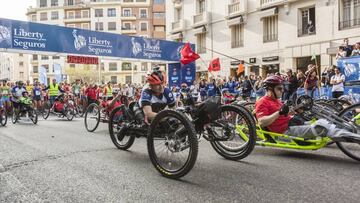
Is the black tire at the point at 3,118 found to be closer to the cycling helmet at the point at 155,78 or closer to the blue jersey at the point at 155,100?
the blue jersey at the point at 155,100

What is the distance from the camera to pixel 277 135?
5875mm

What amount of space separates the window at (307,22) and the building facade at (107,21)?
5318cm

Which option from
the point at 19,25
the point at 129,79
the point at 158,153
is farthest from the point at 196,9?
the point at 129,79

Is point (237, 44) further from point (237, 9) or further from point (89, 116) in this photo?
point (89, 116)

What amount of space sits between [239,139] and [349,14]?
19395 mm

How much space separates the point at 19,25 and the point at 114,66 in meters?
62.9

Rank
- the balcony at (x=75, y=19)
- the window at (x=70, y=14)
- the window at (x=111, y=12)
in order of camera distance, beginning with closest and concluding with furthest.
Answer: the window at (x=111, y=12) → the balcony at (x=75, y=19) → the window at (x=70, y=14)

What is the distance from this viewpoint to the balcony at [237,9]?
1127 inches

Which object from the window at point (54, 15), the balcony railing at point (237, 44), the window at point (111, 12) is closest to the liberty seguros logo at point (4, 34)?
the balcony railing at point (237, 44)

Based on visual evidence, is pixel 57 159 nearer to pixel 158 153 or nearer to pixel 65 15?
pixel 158 153

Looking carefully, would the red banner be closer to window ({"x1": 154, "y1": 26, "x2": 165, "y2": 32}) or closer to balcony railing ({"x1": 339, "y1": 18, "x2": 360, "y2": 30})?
balcony railing ({"x1": 339, "y1": 18, "x2": 360, "y2": 30})

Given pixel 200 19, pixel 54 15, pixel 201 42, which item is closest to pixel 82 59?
pixel 200 19

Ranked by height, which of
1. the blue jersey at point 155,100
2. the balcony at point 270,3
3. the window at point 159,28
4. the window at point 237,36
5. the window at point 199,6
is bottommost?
the blue jersey at point 155,100

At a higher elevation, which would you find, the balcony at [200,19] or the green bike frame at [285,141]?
the balcony at [200,19]
